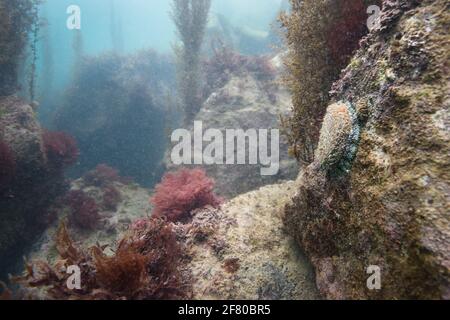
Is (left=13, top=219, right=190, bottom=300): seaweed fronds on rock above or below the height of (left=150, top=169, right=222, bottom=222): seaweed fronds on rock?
below

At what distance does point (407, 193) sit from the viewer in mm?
2396

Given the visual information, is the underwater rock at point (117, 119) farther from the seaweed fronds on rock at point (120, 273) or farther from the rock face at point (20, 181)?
the seaweed fronds on rock at point (120, 273)

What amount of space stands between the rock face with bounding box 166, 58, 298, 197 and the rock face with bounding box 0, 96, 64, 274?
379cm

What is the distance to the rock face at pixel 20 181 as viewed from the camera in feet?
24.0

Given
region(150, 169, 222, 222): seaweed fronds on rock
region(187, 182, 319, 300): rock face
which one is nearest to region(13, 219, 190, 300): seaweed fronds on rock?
region(187, 182, 319, 300): rock face

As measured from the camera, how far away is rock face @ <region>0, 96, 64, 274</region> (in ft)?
24.0

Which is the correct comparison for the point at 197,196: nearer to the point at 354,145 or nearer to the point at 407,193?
the point at 354,145

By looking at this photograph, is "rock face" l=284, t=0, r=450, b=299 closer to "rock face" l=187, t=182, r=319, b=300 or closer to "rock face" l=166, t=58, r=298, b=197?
"rock face" l=187, t=182, r=319, b=300

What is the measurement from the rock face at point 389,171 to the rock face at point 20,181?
6.65 meters

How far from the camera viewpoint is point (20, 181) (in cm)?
761

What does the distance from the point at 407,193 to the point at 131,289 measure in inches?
98.3

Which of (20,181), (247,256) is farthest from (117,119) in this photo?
(247,256)

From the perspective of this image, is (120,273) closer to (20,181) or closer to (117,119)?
(20,181)
